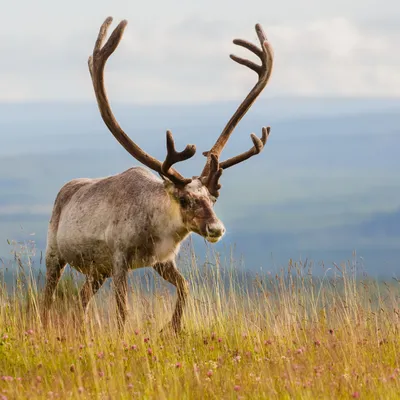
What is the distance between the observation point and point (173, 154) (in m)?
9.20

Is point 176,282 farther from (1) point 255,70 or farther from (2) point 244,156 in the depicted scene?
(1) point 255,70

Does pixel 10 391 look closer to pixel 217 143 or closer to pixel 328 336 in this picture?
pixel 328 336

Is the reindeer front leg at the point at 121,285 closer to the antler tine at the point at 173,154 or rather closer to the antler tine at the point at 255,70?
the antler tine at the point at 173,154

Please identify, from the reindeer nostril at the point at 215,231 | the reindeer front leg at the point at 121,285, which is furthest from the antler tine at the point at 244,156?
the reindeer front leg at the point at 121,285

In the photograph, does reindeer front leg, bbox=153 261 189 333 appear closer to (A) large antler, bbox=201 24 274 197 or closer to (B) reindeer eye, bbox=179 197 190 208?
(B) reindeer eye, bbox=179 197 190 208

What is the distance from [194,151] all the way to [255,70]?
2.49 meters

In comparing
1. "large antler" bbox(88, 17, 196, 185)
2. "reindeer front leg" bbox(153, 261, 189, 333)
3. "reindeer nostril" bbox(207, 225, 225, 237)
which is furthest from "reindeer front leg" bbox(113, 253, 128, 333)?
"reindeer nostril" bbox(207, 225, 225, 237)

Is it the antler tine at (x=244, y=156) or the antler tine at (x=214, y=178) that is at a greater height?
the antler tine at (x=244, y=156)

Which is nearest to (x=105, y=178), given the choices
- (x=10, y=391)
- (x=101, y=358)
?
(x=101, y=358)

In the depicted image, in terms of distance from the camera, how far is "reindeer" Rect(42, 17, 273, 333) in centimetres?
920

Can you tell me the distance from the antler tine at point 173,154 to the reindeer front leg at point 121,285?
1.19 m

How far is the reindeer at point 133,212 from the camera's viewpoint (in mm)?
9195

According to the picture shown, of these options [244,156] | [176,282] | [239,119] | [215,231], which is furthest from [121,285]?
[239,119]

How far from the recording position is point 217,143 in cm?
1029
